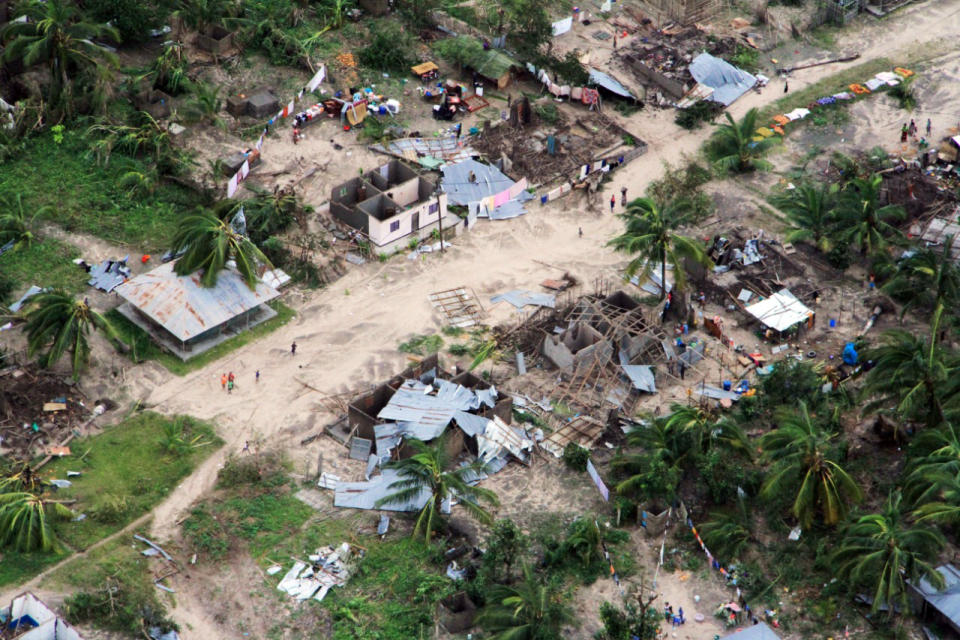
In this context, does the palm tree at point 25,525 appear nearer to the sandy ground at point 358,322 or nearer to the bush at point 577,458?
the sandy ground at point 358,322

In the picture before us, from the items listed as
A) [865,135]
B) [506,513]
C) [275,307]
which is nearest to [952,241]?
[865,135]

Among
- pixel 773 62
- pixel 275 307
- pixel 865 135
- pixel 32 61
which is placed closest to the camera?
pixel 275 307

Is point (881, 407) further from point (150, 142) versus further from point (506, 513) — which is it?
point (150, 142)

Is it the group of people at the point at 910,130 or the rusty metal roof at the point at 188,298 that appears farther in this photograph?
the group of people at the point at 910,130

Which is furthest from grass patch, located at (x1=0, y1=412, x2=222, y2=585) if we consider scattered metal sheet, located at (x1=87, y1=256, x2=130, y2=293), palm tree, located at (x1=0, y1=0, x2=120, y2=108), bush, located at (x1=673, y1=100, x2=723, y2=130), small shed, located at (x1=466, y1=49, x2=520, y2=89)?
bush, located at (x1=673, y1=100, x2=723, y2=130)

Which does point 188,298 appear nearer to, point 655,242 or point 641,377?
point 641,377

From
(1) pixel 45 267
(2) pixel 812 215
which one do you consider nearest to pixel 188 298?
(1) pixel 45 267

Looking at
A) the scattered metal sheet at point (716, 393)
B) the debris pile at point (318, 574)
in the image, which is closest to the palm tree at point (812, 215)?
the scattered metal sheet at point (716, 393)
